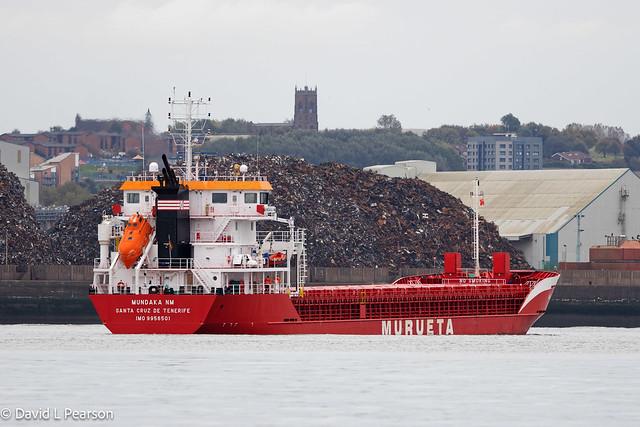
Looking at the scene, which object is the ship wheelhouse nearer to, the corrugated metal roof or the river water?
the river water

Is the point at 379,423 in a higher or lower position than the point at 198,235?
lower

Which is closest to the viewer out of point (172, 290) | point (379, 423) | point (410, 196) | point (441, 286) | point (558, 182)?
point (379, 423)

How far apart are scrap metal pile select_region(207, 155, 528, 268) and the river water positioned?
40772 mm

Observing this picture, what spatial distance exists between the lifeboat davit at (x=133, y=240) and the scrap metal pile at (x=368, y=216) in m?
42.7

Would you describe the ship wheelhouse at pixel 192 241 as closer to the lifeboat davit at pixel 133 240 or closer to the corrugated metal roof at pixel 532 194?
the lifeboat davit at pixel 133 240

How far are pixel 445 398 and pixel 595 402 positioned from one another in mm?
3982

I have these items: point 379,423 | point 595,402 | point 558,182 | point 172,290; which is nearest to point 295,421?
point 379,423

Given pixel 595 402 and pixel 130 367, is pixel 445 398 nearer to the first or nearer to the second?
pixel 595 402

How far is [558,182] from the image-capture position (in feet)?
458

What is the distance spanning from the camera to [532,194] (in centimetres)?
13912

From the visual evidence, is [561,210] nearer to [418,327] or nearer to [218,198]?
[418,327]

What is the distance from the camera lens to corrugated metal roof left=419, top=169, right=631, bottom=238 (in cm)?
13050

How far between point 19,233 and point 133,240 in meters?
49.7

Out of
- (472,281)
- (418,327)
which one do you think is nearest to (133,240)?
(418,327)
